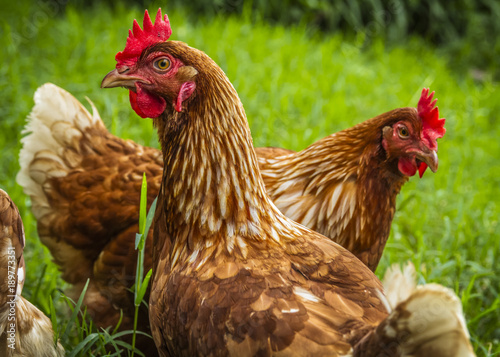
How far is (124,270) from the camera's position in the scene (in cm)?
260

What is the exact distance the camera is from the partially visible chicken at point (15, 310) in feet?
6.48

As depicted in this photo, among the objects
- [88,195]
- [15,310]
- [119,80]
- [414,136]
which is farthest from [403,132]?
[15,310]

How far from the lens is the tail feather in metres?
1.37

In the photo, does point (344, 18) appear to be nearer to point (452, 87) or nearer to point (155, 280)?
point (452, 87)

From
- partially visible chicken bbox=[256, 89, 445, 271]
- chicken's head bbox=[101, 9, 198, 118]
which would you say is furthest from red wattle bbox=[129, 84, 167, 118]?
partially visible chicken bbox=[256, 89, 445, 271]

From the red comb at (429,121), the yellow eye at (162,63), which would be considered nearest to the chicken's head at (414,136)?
the red comb at (429,121)

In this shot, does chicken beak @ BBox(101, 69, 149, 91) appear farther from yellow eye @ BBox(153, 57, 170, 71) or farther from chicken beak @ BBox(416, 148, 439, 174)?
chicken beak @ BBox(416, 148, 439, 174)

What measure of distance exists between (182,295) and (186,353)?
0.18 meters

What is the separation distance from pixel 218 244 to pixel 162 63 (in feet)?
2.20

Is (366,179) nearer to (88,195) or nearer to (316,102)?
(88,195)

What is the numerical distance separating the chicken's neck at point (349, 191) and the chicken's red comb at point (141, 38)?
88 cm

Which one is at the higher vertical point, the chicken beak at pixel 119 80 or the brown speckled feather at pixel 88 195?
the chicken beak at pixel 119 80

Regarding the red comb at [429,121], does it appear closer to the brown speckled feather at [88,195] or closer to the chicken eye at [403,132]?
the chicken eye at [403,132]

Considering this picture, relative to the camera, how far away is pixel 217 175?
199 cm
